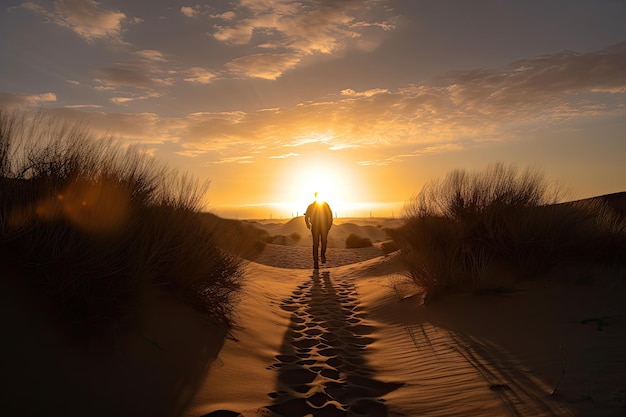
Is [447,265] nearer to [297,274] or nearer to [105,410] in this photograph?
[105,410]

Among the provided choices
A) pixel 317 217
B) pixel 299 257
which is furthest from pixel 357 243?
pixel 317 217

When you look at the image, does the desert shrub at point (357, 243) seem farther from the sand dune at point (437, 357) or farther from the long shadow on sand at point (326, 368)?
the sand dune at point (437, 357)

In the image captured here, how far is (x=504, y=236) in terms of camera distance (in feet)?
21.4

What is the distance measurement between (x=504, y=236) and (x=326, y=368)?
12.9ft

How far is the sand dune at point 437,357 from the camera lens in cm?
309

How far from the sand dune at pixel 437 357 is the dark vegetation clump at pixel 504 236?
0.37m

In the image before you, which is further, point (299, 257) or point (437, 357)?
point (299, 257)

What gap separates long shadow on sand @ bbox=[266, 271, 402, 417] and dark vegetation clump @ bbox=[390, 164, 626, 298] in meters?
1.62

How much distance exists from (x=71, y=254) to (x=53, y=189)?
0.80 m

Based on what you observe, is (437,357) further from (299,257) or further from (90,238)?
(299,257)

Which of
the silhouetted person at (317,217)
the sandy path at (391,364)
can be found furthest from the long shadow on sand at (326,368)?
the silhouetted person at (317,217)

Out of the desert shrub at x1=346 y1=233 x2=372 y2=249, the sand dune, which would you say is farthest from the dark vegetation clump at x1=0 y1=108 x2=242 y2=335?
the desert shrub at x1=346 y1=233 x2=372 y2=249

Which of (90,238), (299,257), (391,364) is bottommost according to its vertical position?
(299,257)

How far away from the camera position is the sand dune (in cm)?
309
